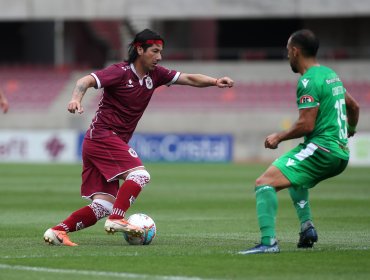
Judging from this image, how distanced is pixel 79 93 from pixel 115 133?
0.94 metres

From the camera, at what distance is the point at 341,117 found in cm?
973

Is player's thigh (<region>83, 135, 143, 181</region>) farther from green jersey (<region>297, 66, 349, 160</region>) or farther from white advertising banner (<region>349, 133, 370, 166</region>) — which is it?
white advertising banner (<region>349, 133, 370, 166</region>)

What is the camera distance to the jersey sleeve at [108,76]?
10.6 m

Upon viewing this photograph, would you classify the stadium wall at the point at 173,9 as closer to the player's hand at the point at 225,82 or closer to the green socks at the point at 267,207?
the player's hand at the point at 225,82

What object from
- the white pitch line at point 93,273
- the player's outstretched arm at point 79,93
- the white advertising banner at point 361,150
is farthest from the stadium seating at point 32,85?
the white pitch line at point 93,273

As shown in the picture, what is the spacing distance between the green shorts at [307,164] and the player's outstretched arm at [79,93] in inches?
78.4

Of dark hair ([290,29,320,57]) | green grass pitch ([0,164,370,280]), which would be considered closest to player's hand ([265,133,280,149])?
dark hair ([290,29,320,57])

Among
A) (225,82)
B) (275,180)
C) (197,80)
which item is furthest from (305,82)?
(197,80)

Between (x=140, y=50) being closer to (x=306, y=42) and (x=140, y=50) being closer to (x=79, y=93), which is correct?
(x=79, y=93)

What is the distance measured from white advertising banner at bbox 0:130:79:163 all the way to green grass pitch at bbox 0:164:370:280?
13.3 m

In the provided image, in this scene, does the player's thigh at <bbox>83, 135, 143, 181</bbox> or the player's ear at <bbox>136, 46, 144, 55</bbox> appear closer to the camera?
the player's thigh at <bbox>83, 135, 143, 181</bbox>

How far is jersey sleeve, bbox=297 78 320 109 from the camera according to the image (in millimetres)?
9445

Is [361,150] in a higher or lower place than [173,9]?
lower

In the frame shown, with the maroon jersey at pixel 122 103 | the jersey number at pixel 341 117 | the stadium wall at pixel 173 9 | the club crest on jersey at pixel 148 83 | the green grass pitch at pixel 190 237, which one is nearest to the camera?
the green grass pitch at pixel 190 237
